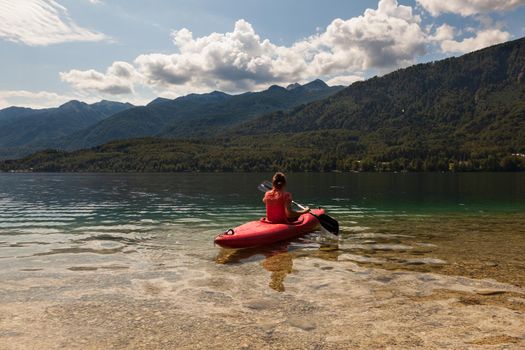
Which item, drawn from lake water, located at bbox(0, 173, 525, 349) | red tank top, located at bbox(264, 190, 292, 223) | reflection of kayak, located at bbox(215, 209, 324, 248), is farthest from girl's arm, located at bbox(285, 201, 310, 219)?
lake water, located at bbox(0, 173, 525, 349)

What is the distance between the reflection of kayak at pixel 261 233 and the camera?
1714cm

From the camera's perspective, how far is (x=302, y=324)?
8977 millimetres

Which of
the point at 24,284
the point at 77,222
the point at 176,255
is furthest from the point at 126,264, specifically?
the point at 77,222

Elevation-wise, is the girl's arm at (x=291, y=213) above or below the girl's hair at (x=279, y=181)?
below

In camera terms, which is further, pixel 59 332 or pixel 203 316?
pixel 203 316

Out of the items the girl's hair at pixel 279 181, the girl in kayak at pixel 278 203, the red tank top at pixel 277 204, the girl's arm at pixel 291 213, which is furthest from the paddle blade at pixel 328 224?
the girl's hair at pixel 279 181

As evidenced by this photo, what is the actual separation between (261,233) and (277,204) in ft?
6.44

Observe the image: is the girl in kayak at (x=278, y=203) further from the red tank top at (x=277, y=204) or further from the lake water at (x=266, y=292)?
the lake water at (x=266, y=292)

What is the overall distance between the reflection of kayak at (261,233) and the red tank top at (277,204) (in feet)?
1.33

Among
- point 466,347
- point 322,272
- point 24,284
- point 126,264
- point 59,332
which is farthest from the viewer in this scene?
point 126,264

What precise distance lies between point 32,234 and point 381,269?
20.7 m

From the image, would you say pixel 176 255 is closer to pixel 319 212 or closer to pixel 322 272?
pixel 322 272

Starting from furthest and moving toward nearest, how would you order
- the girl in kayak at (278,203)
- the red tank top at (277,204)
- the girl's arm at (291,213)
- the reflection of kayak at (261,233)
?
the girl's arm at (291,213) < the red tank top at (277,204) < the girl in kayak at (278,203) < the reflection of kayak at (261,233)

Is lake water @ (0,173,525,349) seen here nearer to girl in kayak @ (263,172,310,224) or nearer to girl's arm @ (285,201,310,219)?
girl's arm @ (285,201,310,219)
